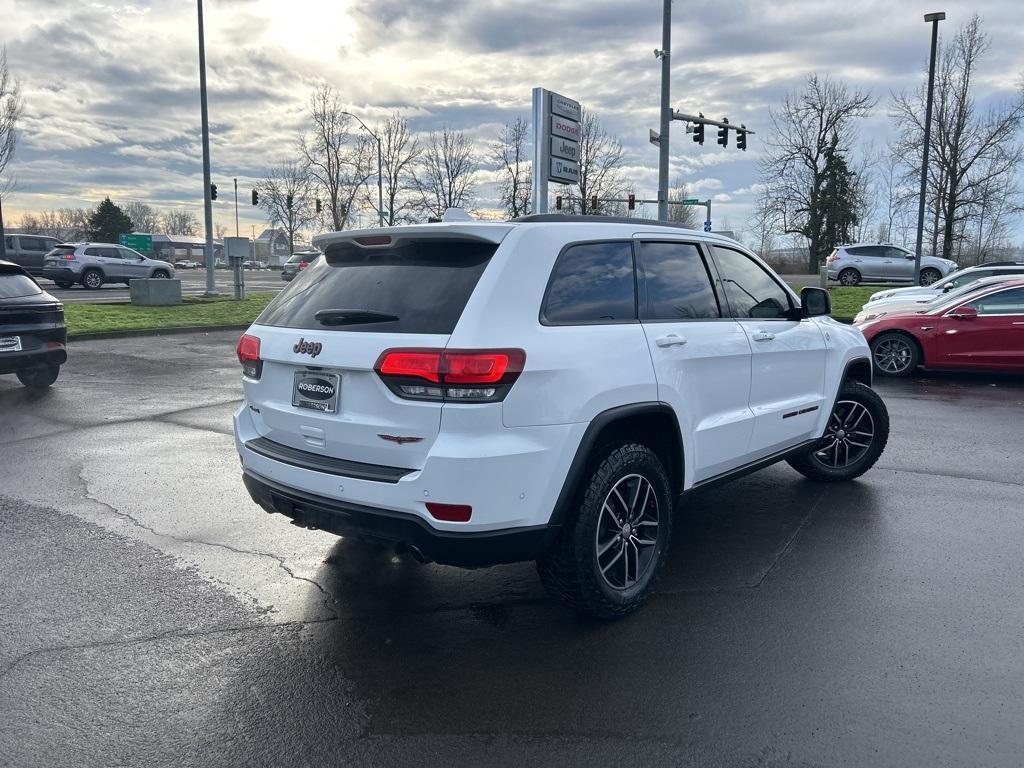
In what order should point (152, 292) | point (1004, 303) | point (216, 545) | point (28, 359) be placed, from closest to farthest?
point (216, 545), point (28, 359), point (1004, 303), point (152, 292)

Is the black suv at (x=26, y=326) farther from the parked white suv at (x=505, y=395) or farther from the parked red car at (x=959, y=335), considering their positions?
the parked red car at (x=959, y=335)

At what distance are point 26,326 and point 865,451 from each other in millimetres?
8768

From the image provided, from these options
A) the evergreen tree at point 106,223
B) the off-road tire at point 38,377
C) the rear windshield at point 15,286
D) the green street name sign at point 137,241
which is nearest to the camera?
the rear windshield at point 15,286

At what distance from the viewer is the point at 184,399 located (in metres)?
9.40

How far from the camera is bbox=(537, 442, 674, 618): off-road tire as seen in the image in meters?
3.51

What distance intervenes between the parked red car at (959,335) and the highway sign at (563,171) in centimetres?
681

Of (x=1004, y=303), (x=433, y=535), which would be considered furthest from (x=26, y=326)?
(x=1004, y=303)

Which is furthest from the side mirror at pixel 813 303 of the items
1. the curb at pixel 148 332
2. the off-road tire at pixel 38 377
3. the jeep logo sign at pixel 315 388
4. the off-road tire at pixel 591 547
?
the curb at pixel 148 332

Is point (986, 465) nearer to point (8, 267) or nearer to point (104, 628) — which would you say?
point (104, 628)

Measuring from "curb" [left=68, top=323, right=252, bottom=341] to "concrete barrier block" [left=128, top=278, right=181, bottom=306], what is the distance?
539 cm

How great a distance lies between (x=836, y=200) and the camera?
49688 mm

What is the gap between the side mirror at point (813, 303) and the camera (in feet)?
17.7

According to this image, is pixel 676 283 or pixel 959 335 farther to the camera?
pixel 959 335

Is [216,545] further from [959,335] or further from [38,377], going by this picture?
[959,335]
